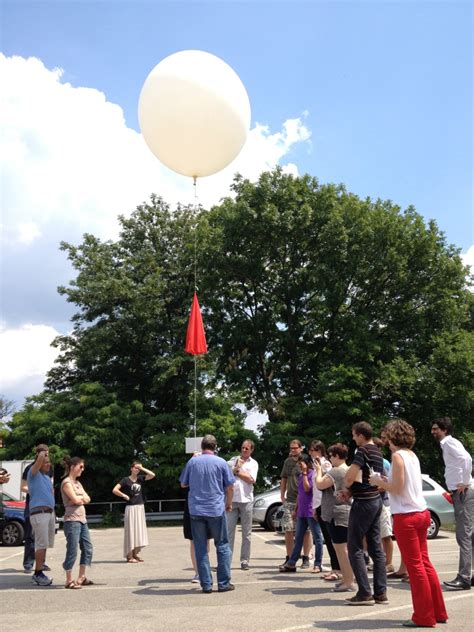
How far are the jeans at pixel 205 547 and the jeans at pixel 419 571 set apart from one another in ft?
8.45

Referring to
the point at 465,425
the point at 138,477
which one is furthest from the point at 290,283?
the point at 138,477

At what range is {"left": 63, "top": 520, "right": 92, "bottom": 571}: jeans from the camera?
871 cm

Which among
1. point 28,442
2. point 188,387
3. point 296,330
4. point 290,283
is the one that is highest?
point 290,283

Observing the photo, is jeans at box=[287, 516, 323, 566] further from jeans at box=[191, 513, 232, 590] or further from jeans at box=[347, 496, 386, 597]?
jeans at box=[347, 496, 386, 597]

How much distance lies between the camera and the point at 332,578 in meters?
8.88

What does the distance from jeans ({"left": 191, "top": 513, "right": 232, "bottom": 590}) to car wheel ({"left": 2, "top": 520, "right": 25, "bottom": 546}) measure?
8965mm

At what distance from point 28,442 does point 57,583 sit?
1606cm

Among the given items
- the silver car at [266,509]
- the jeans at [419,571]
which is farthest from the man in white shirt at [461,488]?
the silver car at [266,509]

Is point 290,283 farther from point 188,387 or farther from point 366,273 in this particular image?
point 188,387

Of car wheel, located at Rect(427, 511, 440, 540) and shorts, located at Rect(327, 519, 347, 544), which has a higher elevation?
shorts, located at Rect(327, 519, 347, 544)

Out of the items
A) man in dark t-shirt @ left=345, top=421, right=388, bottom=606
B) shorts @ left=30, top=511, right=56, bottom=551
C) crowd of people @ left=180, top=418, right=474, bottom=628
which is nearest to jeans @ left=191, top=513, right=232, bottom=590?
crowd of people @ left=180, top=418, right=474, bottom=628

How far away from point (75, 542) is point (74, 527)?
0.19m

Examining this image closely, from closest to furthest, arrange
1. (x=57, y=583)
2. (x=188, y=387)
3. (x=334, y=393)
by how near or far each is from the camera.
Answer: (x=57, y=583) → (x=334, y=393) → (x=188, y=387)

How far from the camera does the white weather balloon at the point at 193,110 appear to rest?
1131 centimetres
